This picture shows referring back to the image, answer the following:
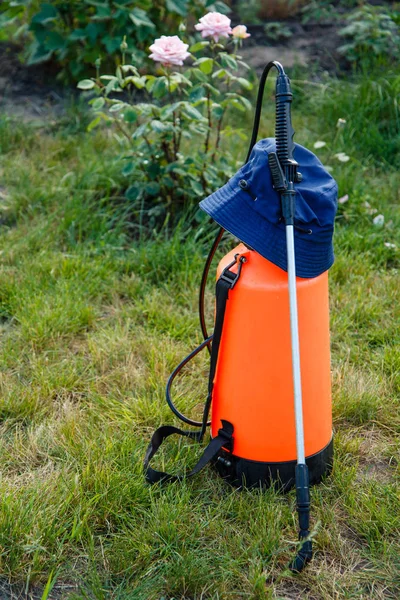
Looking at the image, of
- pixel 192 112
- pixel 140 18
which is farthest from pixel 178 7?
pixel 192 112

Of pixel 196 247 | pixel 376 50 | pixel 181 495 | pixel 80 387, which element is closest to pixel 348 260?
pixel 196 247

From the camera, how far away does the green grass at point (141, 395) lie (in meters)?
1.75

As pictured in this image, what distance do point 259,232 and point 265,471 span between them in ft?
2.18

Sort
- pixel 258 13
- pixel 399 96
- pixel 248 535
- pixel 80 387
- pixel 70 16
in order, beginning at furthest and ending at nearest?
pixel 258 13
pixel 70 16
pixel 399 96
pixel 80 387
pixel 248 535

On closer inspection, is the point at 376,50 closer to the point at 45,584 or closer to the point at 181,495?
the point at 181,495

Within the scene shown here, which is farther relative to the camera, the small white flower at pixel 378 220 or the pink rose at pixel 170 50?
the small white flower at pixel 378 220

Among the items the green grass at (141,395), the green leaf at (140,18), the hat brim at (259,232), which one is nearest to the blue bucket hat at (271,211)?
the hat brim at (259,232)

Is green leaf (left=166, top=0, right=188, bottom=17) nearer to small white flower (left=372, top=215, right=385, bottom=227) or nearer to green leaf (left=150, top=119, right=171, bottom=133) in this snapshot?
green leaf (left=150, top=119, right=171, bottom=133)

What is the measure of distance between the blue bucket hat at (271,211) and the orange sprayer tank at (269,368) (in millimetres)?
69

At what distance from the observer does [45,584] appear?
68.1 inches

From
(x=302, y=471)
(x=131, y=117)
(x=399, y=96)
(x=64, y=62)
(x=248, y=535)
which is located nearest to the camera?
(x=302, y=471)

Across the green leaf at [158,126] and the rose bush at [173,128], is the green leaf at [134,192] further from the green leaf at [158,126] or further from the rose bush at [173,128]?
the green leaf at [158,126]

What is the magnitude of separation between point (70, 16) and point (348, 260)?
2.54 m

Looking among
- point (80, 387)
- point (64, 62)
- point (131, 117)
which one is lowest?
point (80, 387)
